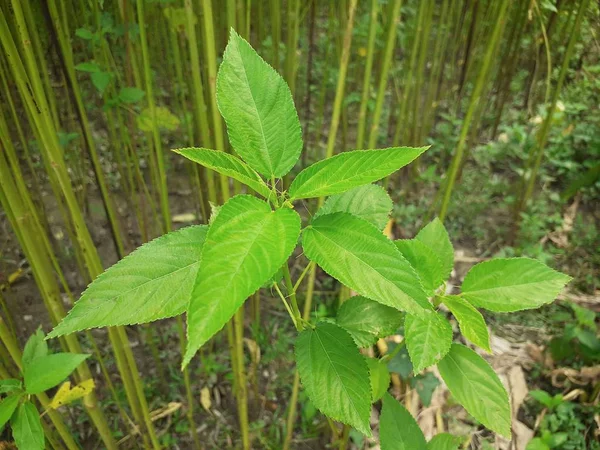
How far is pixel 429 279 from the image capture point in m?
0.54

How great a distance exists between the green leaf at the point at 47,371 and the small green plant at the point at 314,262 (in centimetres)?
31

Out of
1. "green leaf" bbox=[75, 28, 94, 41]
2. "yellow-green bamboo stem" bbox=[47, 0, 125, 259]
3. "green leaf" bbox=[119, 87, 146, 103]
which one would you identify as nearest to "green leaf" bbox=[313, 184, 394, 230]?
"yellow-green bamboo stem" bbox=[47, 0, 125, 259]

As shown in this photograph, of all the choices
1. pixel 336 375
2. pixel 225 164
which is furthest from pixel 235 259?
pixel 336 375

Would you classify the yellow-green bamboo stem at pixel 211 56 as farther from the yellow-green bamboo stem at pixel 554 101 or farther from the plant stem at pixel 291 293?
the yellow-green bamboo stem at pixel 554 101

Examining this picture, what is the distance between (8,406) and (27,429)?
0.04m

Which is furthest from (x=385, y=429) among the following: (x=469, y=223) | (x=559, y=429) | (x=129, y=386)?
(x=469, y=223)

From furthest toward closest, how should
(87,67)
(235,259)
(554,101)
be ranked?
1. (554,101)
2. (87,67)
3. (235,259)

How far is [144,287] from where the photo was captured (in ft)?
1.34

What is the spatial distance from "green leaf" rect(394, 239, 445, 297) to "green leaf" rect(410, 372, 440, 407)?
0.81 m

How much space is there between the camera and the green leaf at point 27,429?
0.62 metres

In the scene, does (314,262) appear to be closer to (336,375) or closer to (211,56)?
(336,375)

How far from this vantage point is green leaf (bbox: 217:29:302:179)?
0.41 metres

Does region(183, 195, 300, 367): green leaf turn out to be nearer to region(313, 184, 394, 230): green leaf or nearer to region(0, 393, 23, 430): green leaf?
region(313, 184, 394, 230): green leaf

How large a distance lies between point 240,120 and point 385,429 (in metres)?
0.47
